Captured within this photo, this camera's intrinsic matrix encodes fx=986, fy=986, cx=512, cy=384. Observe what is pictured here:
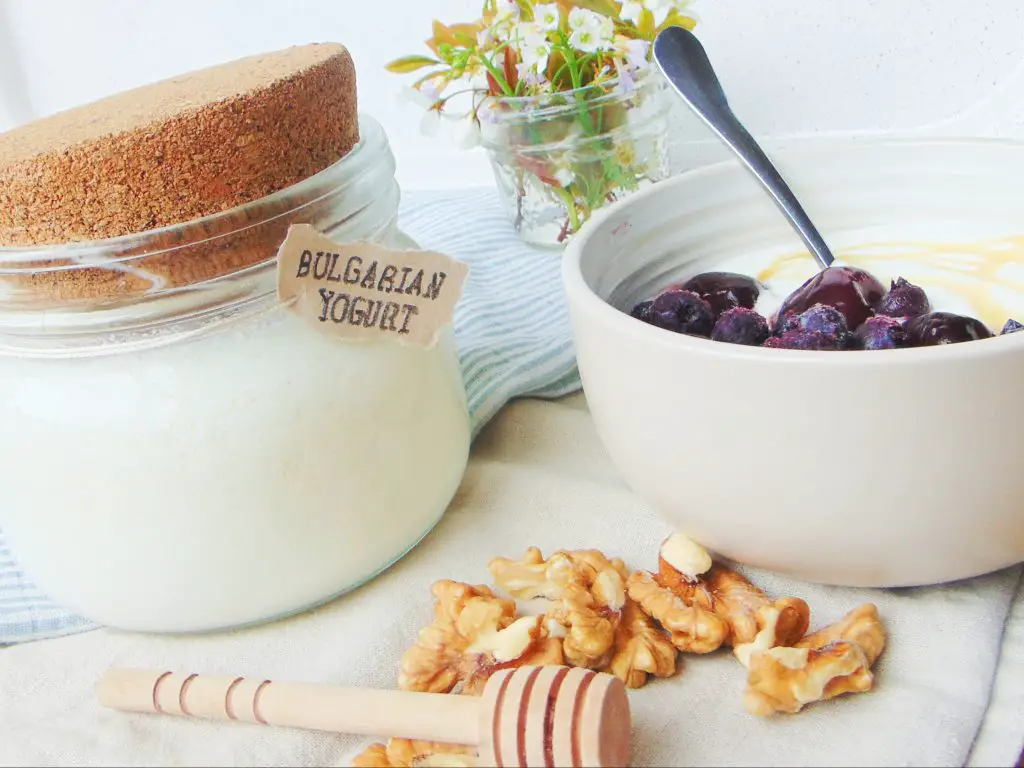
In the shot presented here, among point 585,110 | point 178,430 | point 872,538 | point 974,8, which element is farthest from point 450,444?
point 974,8

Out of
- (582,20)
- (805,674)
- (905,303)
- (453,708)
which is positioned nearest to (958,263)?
(905,303)

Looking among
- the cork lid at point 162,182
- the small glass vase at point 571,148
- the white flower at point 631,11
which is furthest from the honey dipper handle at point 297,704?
the white flower at point 631,11

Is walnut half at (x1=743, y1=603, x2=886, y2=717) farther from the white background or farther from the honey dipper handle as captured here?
the white background

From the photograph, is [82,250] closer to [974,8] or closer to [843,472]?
[843,472]

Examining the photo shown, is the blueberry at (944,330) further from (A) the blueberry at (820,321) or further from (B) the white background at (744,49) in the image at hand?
(B) the white background at (744,49)

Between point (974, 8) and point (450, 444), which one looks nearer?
point (450, 444)

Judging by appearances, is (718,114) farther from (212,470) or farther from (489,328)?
(212,470)

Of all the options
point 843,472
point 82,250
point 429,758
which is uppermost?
point 82,250
